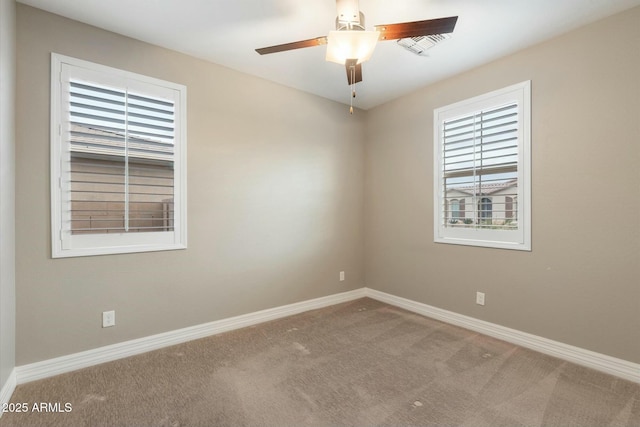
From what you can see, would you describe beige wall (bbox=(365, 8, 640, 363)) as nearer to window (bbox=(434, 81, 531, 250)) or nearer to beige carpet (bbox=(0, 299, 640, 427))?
window (bbox=(434, 81, 531, 250))

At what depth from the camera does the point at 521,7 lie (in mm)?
2041

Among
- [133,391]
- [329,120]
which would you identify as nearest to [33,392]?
[133,391]

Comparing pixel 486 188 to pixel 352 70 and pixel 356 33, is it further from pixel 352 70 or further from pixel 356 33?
pixel 356 33

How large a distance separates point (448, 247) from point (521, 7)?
209 centimetres

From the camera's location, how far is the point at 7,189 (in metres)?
1.84

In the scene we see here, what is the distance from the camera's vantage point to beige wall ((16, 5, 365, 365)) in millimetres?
2072

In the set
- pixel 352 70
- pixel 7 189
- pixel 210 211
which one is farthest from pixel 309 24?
pixel 7 189

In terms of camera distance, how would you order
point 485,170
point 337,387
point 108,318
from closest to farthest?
point 337,387 < point 108,318 < point 485,170

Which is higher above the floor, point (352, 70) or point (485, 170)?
point (352, 70)

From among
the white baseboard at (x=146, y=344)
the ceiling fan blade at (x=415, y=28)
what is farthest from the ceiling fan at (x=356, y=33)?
the white baseboard at (x=146, y=344)

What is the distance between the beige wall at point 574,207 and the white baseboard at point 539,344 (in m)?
0.06

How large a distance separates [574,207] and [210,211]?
307cm

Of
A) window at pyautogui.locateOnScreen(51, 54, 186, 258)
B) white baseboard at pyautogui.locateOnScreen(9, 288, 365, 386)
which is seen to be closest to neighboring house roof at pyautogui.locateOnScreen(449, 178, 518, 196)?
white baseboard at pyautogui.locateOnScreen(9, 288, 365, 386)

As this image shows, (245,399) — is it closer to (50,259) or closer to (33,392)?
(33,392)
